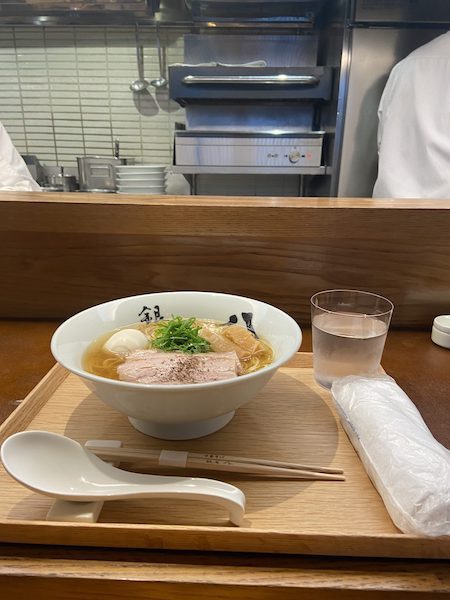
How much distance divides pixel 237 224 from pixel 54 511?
0.66 meters

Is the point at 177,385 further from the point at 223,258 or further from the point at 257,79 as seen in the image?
the point at 257,79

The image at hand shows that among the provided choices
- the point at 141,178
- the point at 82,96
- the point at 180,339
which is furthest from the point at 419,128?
the point at 82,96

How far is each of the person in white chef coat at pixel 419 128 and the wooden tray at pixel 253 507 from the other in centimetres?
192

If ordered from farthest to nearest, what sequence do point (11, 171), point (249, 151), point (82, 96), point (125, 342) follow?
point (82, 96), point (249, 151), point (11, 171), point (125, 342)

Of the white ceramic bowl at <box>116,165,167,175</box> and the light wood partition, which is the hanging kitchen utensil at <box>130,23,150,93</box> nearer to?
the white ceramic bowl at <box>116,165,167,175</box>

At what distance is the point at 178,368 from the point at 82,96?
3.47 m

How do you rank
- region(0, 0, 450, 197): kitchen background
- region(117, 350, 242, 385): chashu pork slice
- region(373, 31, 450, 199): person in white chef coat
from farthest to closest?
region(0, 0, 450, 197): kitchen background, region(373, 31, 450, 199): person in white chef coat, region(117, 350, 242, 385): chashu pork slice

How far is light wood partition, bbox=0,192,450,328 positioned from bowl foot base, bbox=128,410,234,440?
1.52 ft

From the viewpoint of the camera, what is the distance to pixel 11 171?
2.56 meters

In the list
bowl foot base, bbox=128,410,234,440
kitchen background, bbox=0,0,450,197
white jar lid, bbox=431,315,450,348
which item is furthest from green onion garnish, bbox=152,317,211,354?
kitchen background, bbox=0,0,450,197

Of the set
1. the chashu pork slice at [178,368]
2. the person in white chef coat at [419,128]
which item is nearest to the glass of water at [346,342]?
the chashu pork slice at [178,368]

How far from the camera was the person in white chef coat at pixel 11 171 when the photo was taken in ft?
7.97

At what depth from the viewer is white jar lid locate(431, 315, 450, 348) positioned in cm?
97

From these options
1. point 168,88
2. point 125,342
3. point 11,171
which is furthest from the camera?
point 168,88
